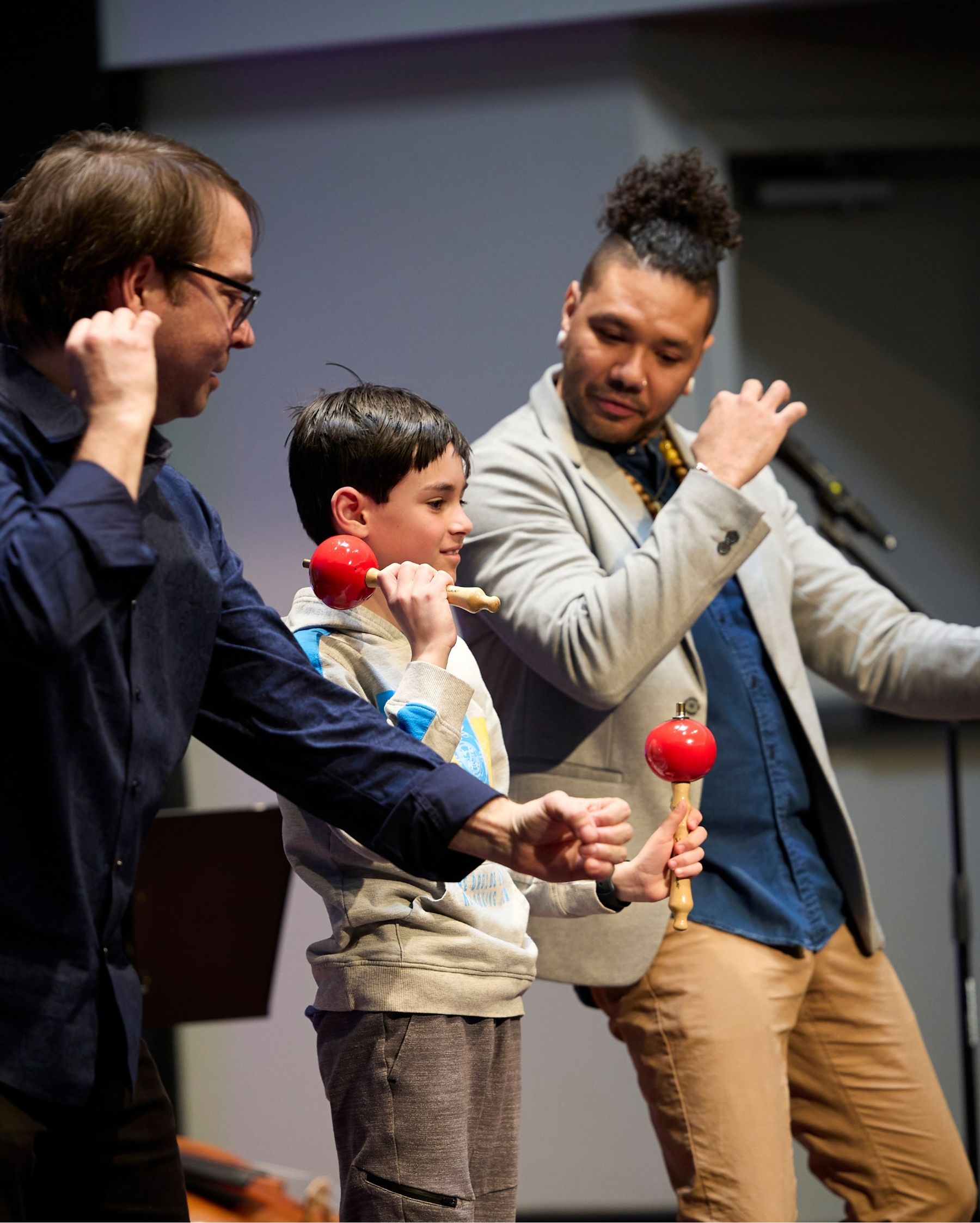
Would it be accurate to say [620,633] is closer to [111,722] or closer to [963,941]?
[111,722]

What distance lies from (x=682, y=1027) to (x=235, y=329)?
1207 mm

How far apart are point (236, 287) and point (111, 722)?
466mm

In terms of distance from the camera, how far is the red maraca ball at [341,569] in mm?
1509

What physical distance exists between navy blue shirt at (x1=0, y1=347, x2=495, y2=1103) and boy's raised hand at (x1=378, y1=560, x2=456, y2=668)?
0.09 m

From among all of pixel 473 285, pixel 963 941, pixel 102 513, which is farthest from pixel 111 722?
pixel 473 285

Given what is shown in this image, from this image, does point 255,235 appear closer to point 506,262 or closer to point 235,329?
point 235,329

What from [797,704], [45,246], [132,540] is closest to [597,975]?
[797,704]

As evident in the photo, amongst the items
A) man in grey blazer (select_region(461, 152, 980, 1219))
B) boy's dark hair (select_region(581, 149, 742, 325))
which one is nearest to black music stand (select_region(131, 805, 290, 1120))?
man in grey blazer (select_region(461, 152, 980, 1219))

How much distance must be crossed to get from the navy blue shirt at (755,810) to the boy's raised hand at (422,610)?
2.46ft

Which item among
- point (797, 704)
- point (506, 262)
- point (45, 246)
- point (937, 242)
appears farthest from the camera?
point (937, 242)

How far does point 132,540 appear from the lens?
1200 mm

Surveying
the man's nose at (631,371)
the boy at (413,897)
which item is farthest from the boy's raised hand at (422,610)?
the man's nose at (631,371)

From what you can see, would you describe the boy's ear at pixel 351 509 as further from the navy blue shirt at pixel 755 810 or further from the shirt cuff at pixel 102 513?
the navy blue shirt at pixel 755 810

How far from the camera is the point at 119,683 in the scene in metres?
1.34
